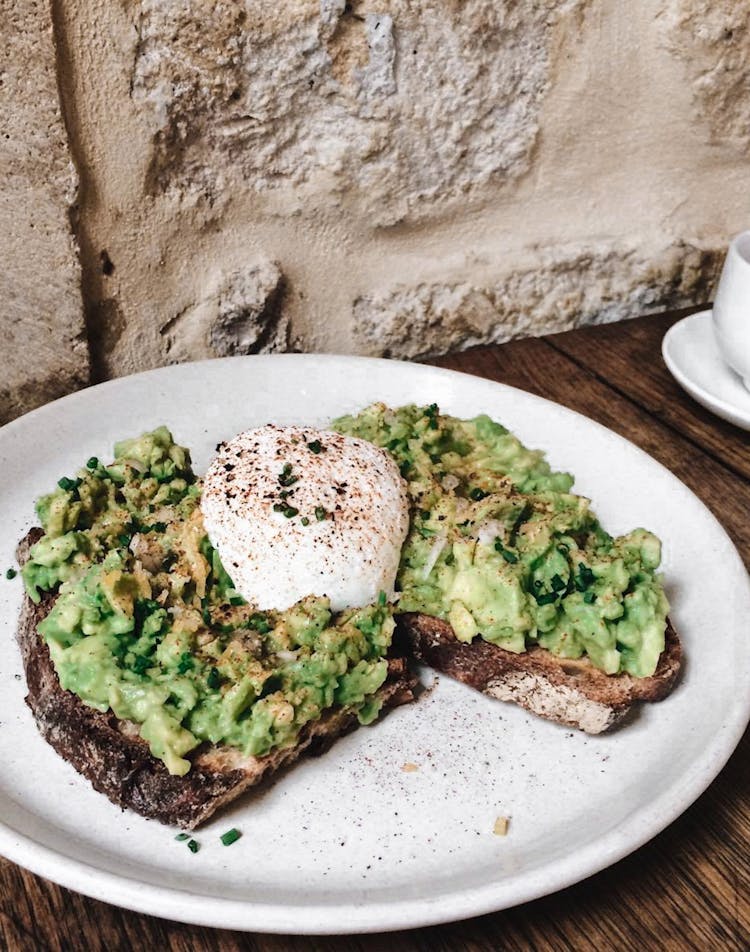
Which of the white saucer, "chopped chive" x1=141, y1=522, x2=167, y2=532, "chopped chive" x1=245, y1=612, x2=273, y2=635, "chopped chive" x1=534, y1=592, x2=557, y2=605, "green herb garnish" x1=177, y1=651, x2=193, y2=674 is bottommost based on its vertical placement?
the white saucer

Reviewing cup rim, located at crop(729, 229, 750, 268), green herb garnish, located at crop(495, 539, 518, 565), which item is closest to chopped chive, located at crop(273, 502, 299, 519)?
green herb garnish, located at crop(495, 539, 518, 565)

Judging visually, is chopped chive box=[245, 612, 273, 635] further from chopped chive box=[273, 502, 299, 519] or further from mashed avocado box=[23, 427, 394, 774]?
chopped chive box=[273, 502, 299, 519]

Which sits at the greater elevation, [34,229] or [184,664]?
[34,229]

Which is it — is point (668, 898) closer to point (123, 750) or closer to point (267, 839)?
point (267, 839)

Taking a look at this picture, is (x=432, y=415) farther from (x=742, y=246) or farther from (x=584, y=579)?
(x=742, y=246)

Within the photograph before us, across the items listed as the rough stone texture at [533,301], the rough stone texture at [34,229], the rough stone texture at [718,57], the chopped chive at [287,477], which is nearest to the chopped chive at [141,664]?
the chopped chive at [287,477]

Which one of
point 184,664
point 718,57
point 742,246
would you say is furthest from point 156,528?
point 718,57

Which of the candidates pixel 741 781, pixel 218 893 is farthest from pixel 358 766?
pixel 741 781
